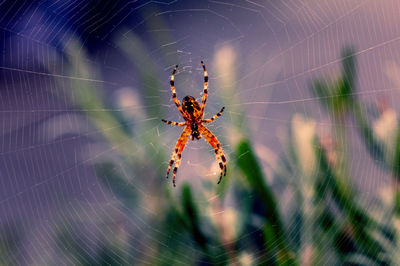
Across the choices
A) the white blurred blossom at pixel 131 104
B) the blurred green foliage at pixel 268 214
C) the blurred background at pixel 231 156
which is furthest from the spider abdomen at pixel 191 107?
the blurred green foliage at pixel 268 214

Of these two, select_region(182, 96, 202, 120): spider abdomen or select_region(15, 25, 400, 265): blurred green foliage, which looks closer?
select_region(15, 25, 400, 265): blurred green foliage

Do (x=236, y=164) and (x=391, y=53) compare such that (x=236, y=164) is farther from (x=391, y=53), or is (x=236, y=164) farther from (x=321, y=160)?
(x=391, y=53)

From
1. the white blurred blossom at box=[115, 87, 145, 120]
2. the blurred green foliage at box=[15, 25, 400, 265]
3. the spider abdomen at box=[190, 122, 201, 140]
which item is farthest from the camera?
the spider abdomen at box=[190, 122, 201, 140]

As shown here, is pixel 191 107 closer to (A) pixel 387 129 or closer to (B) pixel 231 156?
(B) pixel 231 156

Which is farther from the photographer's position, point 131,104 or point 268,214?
point 131,104

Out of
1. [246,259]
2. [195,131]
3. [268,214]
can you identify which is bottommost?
[246,259]

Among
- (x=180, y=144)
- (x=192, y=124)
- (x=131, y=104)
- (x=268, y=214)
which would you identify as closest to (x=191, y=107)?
(x=192, y=124)

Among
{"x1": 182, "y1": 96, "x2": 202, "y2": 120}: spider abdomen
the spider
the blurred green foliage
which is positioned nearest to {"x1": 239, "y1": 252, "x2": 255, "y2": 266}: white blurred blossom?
the blurred green foliage

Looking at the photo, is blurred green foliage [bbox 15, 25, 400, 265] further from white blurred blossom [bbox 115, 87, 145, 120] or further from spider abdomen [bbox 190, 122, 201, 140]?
spider abdomen [bbox 190, 122, 201, 140]

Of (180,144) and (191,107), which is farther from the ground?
(191,107)
